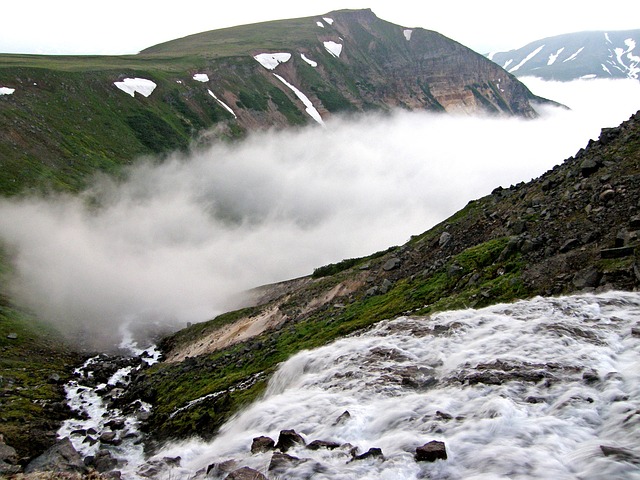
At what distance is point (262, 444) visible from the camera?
17.3 metres

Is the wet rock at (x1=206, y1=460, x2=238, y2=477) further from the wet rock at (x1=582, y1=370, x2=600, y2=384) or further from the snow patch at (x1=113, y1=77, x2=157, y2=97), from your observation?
the snow patch at (x1=113, y1=77, x2=157, y2=97)

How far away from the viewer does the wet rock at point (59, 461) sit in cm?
1989

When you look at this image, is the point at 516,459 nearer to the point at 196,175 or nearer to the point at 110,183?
the point at 110,183

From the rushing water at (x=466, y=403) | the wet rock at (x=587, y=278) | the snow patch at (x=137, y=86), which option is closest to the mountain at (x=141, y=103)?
the snow patch at (x=137, y=86)

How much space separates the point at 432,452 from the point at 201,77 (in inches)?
5813

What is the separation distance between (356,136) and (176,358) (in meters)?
157

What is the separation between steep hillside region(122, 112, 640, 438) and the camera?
2311 centimetres

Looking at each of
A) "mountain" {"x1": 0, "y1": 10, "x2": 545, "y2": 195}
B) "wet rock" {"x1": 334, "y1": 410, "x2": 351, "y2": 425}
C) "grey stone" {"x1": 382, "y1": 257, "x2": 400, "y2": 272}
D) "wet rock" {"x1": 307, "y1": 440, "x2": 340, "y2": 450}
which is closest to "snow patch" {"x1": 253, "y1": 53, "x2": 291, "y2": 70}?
"mountain" {"x1": 0, "y1": 10, "x2": 545, "y2": 195}

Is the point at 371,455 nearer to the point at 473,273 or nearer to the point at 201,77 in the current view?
the point at 473,273

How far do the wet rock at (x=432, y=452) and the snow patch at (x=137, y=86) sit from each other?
411 feet

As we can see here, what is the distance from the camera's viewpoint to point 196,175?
119 meters

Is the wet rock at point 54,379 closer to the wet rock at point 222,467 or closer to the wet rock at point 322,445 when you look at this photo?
the wet rock at point 222,467

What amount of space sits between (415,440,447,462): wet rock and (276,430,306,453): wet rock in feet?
14.2

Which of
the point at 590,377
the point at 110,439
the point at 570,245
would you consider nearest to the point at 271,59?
the point at 570,245
